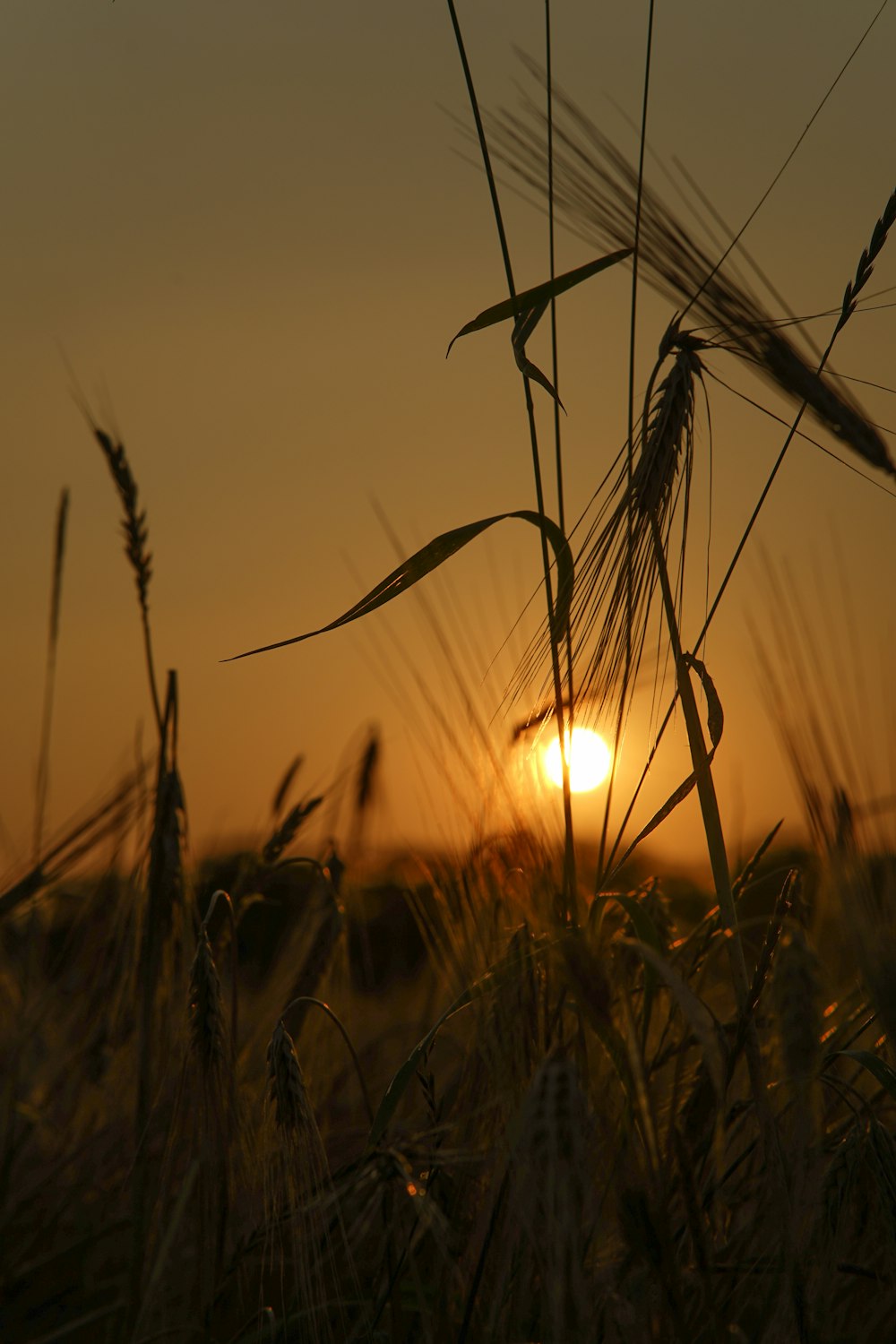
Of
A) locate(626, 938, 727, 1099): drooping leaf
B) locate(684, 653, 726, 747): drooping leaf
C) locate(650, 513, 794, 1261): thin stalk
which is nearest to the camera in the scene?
locate(626, 938, 727, 1099): drooping leaf

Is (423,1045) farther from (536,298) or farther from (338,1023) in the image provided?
(536,298)

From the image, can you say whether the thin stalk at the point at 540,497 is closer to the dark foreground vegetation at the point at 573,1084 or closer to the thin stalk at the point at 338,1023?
the dark foreground vegetation at the point at 573,1084

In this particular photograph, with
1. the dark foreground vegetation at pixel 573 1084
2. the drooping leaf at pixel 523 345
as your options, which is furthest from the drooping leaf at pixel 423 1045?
the drooping leaf at pixel 523 345

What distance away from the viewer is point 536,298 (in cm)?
95

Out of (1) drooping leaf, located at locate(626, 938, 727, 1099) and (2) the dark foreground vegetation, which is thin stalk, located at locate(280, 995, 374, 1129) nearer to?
(2) the dark foreground vegetation

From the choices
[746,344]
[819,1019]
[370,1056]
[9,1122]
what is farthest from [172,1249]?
[746,344]

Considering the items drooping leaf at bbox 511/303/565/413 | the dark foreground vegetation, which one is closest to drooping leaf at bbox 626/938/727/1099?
the dark foreground vegetation

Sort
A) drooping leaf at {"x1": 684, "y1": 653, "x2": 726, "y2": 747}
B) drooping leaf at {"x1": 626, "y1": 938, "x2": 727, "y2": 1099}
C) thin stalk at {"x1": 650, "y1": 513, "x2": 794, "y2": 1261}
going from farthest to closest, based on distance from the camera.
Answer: drooping leaf at {"x1": 684, "y1": 653, "x2": 726, "y2": 747} < thin stalk at {"x1": 650, "y1": 513, "x2": 794, "y2": 1261} < drooping leaf at {"x1": 626, "y1": 938, "x2": 727, "y2": 1099}

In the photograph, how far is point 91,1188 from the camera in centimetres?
163

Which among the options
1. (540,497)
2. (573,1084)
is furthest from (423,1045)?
(540,497)

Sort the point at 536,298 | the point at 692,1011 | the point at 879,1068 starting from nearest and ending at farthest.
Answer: the point at 692,1011
the point at 879,1068
the point at 536,298

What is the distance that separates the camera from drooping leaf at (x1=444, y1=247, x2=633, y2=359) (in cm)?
95

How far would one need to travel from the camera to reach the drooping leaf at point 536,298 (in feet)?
3.12

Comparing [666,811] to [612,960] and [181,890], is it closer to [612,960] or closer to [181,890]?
[612,960]
